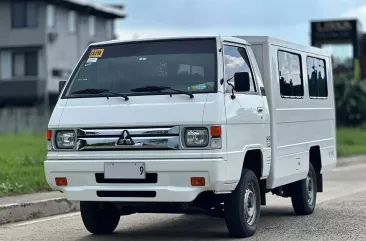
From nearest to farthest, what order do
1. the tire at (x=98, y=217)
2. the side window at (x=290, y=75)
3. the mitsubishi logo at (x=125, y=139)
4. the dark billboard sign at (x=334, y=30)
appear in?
the mitsubishi logo at (x=125, y=139)
the tire at (x=98, y=217)
the side window at (x=290, y=75)
the dark billboard sign at (x=334, y=30)

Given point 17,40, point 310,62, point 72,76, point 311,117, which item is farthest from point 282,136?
point 17,40

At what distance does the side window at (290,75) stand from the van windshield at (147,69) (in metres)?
1.67

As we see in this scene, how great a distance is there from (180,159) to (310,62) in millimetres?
4002

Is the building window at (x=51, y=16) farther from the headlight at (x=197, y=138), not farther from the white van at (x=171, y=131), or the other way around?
the headlight at (x=197, y=138)

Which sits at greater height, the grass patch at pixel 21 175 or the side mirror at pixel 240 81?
the side mirror at pixel 240 81

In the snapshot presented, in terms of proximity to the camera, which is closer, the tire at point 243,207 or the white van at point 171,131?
the white van at point 171,131

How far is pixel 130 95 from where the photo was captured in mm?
7988

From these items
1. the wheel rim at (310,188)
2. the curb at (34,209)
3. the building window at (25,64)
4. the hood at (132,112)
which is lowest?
the curb at (34,209)

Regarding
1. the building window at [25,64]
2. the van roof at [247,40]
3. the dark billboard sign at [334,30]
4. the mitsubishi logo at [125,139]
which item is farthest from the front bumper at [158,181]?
the dark billboard sign at [334,30]

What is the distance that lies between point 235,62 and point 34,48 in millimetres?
41217

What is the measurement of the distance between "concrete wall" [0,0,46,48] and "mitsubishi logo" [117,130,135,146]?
135 ft

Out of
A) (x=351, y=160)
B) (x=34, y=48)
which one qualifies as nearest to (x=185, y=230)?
(x=351, y=160)

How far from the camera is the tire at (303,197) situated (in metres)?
10.3

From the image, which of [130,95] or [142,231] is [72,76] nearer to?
[130,95]
